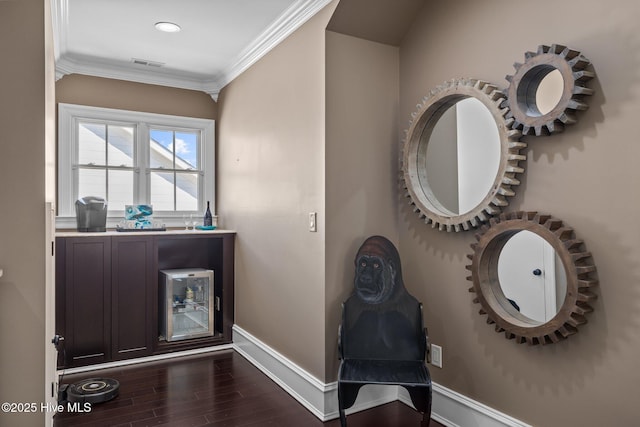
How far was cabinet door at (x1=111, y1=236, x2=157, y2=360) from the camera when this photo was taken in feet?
12.1

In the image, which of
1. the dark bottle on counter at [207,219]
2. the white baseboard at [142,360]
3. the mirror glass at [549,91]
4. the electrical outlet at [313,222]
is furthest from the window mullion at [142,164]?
the mirror glass at [549,91]

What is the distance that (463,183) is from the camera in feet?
8.51

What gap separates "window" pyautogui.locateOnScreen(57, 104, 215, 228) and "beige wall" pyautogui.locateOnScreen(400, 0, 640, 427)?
113 inches

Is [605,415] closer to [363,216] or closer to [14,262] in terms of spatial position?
[363,216]

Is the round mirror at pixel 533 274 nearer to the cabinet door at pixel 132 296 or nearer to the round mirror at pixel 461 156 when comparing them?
the round mirror at pixel 461 156

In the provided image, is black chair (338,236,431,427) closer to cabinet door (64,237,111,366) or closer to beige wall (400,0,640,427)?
beige wall (400,0,640,427)

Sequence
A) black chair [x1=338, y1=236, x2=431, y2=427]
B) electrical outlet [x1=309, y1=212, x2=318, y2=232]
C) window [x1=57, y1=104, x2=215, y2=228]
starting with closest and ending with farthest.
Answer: black chair [x1=338, y1=236, x2=431, y2=427] < electrical outlet [x1=309, y1=212, x2=318, y2=232] < window [x1=57, y1=104, x2=215, y2=228]

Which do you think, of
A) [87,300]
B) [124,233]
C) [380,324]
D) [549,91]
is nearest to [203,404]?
[380,324]

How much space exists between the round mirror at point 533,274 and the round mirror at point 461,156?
0.16 m

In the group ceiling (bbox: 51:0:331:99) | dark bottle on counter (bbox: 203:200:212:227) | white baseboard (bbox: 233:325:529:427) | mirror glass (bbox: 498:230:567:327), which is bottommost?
white baseboard (bbox: 233:325:529:427)

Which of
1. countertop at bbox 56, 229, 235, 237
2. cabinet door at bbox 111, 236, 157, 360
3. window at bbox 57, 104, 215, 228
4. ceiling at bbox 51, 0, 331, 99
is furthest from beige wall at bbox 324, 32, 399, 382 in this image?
window at bbox 57, 104, 215, 228

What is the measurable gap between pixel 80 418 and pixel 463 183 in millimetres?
2751

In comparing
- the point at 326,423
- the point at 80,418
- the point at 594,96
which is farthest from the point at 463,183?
the point at 80,418

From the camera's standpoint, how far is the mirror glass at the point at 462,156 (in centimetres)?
242
